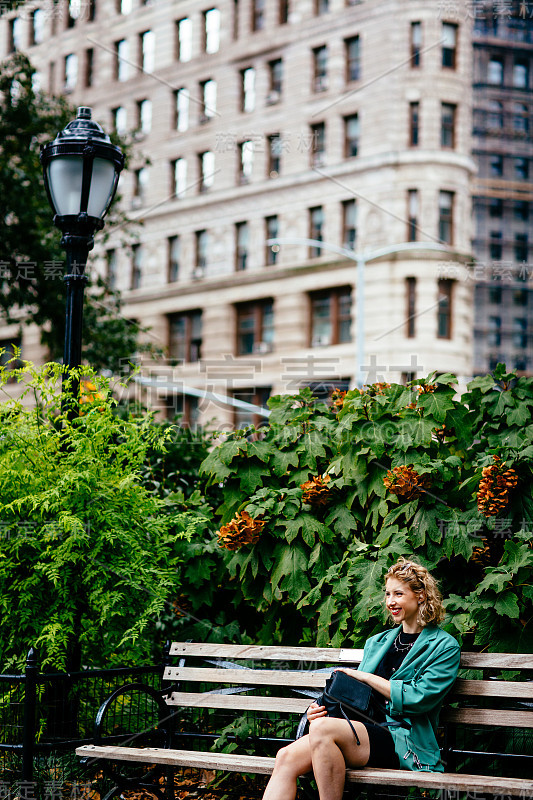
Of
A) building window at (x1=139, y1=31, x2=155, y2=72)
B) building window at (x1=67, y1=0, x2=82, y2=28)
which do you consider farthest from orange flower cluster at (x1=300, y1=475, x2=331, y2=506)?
building window at (x1=139, y1=31, x2=155, y2=72)

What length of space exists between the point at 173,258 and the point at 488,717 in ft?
143

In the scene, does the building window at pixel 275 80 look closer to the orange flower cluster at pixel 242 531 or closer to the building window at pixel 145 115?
the building window at pixel 145 115

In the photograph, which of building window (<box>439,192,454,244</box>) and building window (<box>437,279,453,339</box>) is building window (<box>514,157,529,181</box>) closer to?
building window (<box>439,192,454,244</box>)

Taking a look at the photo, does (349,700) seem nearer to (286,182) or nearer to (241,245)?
(286,182)

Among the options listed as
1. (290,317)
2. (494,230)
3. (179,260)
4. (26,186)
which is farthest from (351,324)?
(494,230)

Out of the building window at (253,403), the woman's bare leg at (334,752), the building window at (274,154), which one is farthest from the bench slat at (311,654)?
the building window at (274,154)

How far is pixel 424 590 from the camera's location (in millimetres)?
5297

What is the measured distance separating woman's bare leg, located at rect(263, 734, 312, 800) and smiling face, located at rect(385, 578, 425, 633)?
0.83 meters

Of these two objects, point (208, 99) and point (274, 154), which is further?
point (208, 99)

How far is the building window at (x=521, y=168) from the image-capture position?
6562 centimetres

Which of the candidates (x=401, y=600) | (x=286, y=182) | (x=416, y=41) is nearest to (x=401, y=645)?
(x=401, y=600)

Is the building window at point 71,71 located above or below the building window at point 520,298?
above

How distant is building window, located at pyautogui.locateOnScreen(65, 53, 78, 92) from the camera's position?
2007 inches

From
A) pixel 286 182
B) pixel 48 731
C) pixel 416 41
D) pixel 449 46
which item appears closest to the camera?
pixel 48 731
